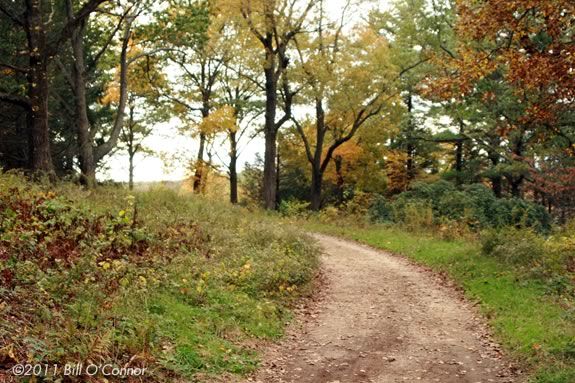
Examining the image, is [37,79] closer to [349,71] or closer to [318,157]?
[349,71]

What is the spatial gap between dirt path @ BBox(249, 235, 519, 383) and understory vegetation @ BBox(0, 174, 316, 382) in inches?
25.1

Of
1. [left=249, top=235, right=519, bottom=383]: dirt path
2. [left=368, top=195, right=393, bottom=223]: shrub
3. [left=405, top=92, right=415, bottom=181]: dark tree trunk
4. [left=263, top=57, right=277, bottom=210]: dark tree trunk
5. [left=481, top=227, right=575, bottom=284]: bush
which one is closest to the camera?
[left=249, top=235, right=519, bottom=383]: dirt path

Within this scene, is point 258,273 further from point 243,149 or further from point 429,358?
point 243,149

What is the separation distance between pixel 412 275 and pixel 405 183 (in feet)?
69.6

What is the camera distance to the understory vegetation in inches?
241

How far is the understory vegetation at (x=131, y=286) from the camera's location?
6113mm

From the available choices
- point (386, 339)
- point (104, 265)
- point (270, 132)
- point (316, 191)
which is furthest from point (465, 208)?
point (104, 265)

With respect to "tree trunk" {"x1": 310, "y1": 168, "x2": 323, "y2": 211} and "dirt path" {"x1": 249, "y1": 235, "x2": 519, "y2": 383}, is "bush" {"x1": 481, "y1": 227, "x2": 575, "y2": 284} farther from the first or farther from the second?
"tree trunk" {"x1": 310, "y1": 168, "x2": 323, "y2": 211}

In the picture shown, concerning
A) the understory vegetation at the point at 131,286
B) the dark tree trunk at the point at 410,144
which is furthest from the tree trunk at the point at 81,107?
the dark tree trunk at the point at 410,144

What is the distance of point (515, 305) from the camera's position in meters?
10.3

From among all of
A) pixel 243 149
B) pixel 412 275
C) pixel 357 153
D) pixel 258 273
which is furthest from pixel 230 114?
pixel 258 273

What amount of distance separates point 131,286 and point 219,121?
2271 cm

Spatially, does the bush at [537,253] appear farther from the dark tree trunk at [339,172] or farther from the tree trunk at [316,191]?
the dark tree trunk at [339,172]

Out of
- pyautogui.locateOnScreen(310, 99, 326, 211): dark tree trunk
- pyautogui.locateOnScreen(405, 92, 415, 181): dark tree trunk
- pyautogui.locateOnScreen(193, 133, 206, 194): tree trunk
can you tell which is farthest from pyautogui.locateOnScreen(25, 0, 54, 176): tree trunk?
pyautogui.locateOnScreen(405, 92, 415, 181): dark tree trunk
